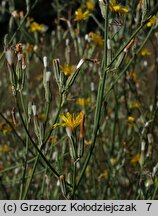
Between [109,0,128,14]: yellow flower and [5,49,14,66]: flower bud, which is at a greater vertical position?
[109,0,128,14]: yellow flower

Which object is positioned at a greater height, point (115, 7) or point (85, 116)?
point (115, 7)

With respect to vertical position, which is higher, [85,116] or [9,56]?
[9,56]

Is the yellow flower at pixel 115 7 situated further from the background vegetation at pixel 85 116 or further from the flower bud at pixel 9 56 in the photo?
the flower bud at pixel 9 56

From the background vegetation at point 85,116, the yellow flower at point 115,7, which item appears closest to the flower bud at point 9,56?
the background vegetation at point 85,116

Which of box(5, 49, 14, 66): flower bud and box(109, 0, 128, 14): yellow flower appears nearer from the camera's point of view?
box(5, 49, 14, 66): flower bud

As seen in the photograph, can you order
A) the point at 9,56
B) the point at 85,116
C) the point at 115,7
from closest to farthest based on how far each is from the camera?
the point at 9,56 → the point at 115,7 → the point at 85,116

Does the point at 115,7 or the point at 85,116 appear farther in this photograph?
the point at 85,116

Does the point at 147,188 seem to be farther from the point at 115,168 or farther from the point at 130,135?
the point at 130,135

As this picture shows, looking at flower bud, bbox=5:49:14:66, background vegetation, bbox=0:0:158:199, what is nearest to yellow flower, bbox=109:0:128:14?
background vegetation, bbox=0:0:158:199

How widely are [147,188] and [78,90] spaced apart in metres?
0.91

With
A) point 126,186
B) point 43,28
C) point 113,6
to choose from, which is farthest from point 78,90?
point 113,6

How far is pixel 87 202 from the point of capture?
97cm

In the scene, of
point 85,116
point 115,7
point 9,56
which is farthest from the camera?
point 85,116

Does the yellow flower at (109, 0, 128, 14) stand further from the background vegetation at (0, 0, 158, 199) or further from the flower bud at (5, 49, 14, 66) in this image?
A: the flower bud at (5, 49, 14, 66)
